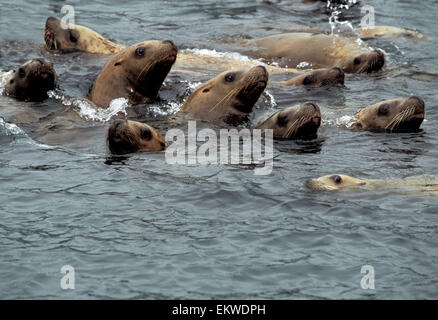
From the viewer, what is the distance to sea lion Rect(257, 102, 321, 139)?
1162cm

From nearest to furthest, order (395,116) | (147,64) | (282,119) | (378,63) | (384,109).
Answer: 1. (282,119)
2. (395,116)
3. (384,109)
4. (147,64)
5. (378,63)

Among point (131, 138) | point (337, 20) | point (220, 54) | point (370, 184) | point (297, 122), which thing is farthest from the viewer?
point (337, 20)

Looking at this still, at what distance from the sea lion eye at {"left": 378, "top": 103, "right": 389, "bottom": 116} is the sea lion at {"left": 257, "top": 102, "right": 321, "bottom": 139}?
1.11 metres

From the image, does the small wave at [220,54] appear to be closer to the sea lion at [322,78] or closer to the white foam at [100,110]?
the sea lion at [322,78]

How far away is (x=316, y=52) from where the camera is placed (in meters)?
16.8

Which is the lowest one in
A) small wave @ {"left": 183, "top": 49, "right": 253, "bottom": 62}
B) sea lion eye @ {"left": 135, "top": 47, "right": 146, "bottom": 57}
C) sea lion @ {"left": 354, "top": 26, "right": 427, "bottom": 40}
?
sea lion eye @ {"left": 135, "top": 47, "right": 146, "bottom": 57}

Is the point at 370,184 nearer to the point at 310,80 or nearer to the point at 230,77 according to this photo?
the point at 230,77

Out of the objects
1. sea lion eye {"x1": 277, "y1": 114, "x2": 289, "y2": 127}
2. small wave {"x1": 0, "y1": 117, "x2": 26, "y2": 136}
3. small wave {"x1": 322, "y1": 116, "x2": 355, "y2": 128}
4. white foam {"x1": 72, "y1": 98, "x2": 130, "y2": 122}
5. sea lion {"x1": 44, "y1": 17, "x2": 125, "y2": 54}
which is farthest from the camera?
sea lion {"x1": 44, "y1": 17, "x2": 125, "y2": 54}

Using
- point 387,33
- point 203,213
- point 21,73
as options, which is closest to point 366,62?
point 387,33

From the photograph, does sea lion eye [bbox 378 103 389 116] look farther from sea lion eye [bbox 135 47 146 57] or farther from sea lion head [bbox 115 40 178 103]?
sea lion eye [bbox 135 47 146 57]

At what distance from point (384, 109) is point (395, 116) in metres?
0.23

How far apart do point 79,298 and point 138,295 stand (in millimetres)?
470

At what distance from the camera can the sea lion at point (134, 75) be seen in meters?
12.8

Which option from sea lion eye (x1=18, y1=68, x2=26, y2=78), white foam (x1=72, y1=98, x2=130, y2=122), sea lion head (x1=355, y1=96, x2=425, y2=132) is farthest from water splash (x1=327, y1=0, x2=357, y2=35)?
sea lion eye (x1=18, y1=68, x2=26, y2=78)
